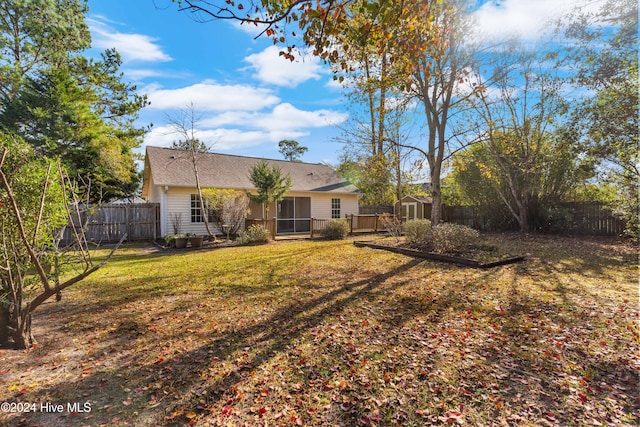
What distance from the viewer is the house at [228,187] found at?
14211 mm

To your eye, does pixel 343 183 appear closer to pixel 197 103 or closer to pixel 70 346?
pixel 197 103

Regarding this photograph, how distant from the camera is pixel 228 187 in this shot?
1553cm

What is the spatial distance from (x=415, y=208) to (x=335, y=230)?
9157 mm

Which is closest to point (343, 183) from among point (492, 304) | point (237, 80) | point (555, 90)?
point (237, 80)

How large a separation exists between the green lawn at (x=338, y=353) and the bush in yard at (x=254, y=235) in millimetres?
6377

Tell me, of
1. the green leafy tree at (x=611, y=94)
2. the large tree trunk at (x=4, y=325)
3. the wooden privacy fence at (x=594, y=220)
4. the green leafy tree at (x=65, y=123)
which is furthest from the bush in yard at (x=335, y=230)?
the large tree trunk at (x=4, y=325)

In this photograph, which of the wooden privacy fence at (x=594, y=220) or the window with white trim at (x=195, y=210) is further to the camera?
the window with white trim at (x=195, y=210)

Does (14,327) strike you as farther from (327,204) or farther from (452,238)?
(327,204)

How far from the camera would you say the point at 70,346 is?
11.0 ft

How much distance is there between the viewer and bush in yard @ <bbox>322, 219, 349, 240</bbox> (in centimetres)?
1451

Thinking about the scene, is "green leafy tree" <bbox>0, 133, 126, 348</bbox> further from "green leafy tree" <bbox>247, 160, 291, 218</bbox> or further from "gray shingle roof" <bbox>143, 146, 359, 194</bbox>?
"gray shingle roof" <bbox>143, 146, 359, 194</bbox>

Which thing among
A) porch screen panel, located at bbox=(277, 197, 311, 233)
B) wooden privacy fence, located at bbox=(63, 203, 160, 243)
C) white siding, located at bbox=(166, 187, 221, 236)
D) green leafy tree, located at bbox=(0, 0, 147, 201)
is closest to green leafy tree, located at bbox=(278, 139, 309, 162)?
porch screen panel, located at bbox=(277, 197, 311, 233)

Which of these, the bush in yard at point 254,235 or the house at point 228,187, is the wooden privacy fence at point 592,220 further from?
the bush in yard at point 254,235

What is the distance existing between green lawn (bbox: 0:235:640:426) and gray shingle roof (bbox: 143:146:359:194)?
932cm
